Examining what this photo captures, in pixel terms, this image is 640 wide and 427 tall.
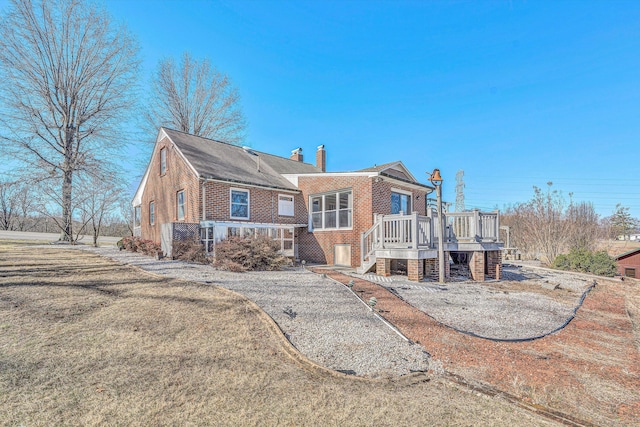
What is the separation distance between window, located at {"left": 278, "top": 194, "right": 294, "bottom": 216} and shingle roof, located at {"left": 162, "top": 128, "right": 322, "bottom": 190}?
0.58m

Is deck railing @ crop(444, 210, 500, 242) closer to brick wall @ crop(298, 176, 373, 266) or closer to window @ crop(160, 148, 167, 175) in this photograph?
brick wall @ crop(298, 176, 373, 266)

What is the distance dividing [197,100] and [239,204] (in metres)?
19.8

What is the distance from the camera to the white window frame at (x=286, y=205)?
1502 centimetres

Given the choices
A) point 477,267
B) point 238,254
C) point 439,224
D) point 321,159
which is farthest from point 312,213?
point 321,159

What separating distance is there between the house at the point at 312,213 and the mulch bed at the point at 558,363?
401 centimetres

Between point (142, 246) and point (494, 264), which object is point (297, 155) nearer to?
point (142, 246)

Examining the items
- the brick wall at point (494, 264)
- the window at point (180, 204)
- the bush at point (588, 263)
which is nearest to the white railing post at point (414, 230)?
the brick wall at point (494, 264)

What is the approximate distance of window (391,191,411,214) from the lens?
47.4ft

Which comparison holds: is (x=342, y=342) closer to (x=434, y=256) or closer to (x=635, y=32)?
(x=434, y=256)

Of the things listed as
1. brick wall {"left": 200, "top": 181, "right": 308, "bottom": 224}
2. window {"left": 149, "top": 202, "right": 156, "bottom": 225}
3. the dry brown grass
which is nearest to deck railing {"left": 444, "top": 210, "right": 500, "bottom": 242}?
brick wall {"left": 200, "top": 181, "right": 308, "bottom": 224}

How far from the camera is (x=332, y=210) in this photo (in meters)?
14.0

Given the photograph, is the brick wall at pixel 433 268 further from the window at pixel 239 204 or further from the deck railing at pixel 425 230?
the window at pixel 239 204

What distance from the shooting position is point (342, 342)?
4.32m

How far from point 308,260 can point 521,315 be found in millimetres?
9658
